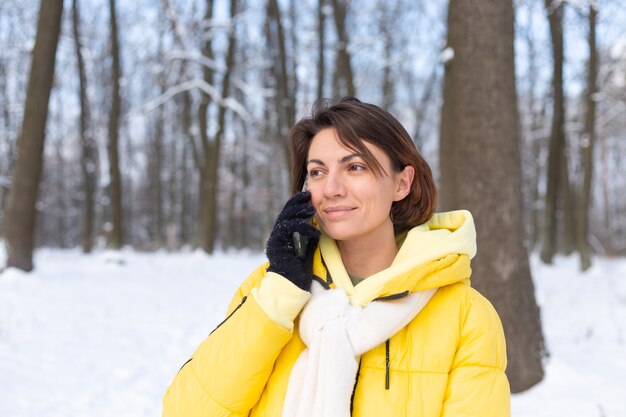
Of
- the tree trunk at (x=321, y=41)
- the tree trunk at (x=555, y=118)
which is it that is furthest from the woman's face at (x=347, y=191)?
the tree trunk at (x=321, y=41)

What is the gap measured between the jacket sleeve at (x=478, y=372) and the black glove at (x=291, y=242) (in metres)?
0.54

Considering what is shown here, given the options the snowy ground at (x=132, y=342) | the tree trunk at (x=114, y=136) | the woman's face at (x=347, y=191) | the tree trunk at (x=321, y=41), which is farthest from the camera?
the tree trunk at (x=321, y=41)

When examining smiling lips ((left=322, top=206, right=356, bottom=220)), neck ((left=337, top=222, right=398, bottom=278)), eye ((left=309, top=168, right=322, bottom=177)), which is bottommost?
neck ((left=337, top=222, right=398, bottom=278))

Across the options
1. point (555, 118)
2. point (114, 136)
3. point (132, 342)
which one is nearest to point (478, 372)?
point (132, 342)

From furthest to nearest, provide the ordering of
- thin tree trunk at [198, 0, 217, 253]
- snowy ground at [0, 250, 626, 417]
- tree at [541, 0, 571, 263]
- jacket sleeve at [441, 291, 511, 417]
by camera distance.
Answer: thin tree trunk at [198, 0, 217, 253]
tree at [541, 0, 571, 263]
snowy ground at [0, 250, 626, 417]
jacket sleeve at [441, 291, 511, 417]

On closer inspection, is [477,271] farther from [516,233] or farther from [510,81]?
[510,81]

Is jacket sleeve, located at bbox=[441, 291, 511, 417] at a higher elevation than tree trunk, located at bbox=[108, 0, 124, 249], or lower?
lower

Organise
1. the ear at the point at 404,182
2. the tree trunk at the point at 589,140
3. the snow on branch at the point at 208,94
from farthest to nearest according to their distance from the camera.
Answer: the snow on branch at the point at 208,94 < the tree trunk at the point at 589,140 < the ear at the point at 404,182

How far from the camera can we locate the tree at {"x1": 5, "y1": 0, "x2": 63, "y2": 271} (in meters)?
8.25

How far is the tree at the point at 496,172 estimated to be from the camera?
4.41 m

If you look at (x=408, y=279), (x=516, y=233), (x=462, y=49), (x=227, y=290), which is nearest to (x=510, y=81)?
(x=462, y=49)

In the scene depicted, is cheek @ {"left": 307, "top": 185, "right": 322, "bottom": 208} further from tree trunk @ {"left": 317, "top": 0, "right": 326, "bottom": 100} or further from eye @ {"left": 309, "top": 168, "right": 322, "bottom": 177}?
tree trunk @ {"left": 317, "top": 0, "right": 326, "bottom": 100}

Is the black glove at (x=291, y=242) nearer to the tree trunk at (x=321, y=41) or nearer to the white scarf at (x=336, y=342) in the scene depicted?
the white scarf at (x=336, y=342)

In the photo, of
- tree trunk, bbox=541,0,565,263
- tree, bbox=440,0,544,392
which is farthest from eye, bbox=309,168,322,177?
tree trunk, bbox=541,0,565,263
